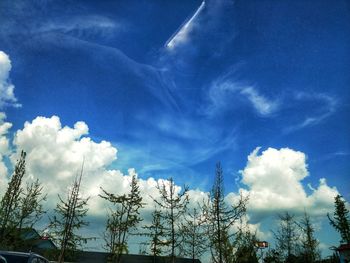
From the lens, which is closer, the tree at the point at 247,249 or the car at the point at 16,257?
the car at the point at 16,257

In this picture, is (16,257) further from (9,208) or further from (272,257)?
(272,257)

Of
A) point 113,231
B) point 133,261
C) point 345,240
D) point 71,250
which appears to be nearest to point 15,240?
point 71,250

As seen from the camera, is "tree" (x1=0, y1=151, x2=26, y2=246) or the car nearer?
the car

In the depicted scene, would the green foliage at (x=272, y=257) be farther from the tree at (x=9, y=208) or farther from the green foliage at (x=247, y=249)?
the tree at (x=9, y=208)

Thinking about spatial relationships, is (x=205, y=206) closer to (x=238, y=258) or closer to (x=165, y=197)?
(x=165, y=197)

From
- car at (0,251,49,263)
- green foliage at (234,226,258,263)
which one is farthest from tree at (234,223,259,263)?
car at (0,251,49,263)

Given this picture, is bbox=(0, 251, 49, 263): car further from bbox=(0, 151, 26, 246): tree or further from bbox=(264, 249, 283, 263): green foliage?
bbox=(264, 249, 283, 263): green foliage

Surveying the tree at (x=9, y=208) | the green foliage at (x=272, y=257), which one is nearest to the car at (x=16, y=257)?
the tree at (x=9, y=208)

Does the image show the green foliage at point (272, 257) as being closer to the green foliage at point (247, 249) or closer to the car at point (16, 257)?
the green foliage at point (247, 249)

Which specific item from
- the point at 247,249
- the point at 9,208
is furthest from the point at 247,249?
the point at 9,208

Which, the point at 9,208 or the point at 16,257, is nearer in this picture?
the point at 16,257

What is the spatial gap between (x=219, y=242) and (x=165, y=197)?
659 cm

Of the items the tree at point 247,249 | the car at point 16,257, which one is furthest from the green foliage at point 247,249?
the car at point 16,257

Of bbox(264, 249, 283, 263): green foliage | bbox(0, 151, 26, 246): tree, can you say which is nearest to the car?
bbox(0, 151, 26, 246): tree
